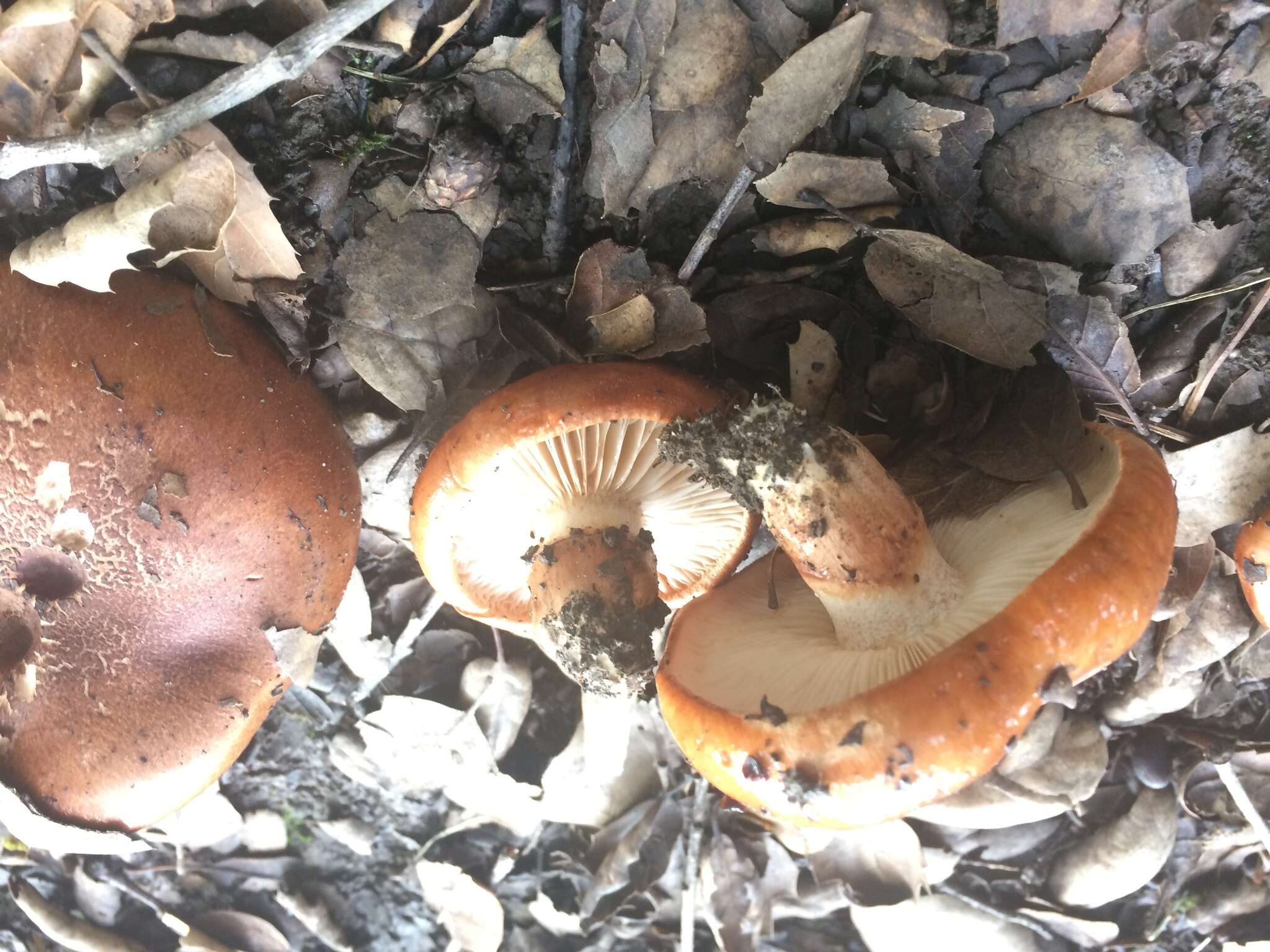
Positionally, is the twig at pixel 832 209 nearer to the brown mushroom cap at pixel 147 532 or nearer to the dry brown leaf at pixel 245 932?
the brown mushroom cap at pixel 147 532

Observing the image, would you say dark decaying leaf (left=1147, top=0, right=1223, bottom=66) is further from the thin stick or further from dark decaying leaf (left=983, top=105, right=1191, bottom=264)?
the thin stick

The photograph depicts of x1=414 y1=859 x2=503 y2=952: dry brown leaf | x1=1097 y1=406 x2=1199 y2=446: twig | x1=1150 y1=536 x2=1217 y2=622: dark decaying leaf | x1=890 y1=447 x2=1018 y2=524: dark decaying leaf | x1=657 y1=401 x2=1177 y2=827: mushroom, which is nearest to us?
x1=657 y1=401 x2=1177 y2=827: mushroom

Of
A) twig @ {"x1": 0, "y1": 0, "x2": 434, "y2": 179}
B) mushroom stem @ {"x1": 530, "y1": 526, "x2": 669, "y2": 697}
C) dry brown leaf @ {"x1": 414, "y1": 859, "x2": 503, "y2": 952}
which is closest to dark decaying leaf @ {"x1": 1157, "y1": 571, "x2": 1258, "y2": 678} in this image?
mushroom stem @ {"x1": 530, "y1": 526, "x2": 669, "y2": 697}

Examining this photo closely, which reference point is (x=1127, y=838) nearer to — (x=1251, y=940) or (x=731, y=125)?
(x=1251, y=940)

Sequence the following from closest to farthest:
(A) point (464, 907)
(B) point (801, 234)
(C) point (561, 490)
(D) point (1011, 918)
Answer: (B) point (801, 234)
(C) point (561, 490)
(D) point (1011, 918)
(A) point (464, 907)

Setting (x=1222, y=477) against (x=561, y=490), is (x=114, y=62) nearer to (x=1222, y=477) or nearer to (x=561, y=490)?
(x=561, y=490)

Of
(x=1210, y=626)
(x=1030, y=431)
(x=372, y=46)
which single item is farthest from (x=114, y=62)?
(x=1210, y=626)
